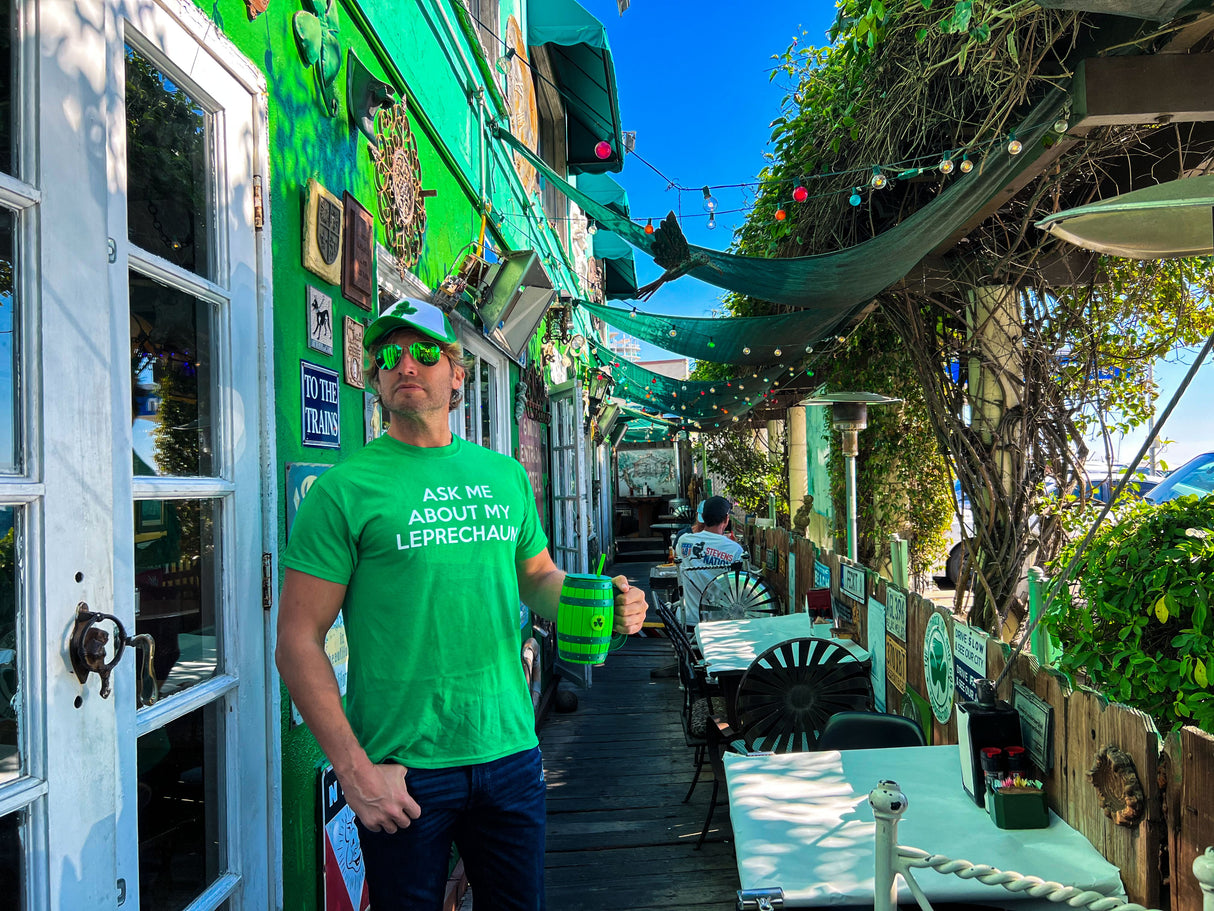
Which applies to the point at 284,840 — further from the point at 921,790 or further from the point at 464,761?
the point at 921,790

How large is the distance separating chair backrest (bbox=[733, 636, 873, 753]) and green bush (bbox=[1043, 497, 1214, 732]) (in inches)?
46.8

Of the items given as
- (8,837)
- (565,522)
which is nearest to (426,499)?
(8,837)

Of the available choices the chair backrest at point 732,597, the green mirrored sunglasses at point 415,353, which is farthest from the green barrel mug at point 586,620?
the chair backrest at point 732,597

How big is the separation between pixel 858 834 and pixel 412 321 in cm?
156

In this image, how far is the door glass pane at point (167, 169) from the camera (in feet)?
5.11

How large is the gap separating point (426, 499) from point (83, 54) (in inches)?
36.0

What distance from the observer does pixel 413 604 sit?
148 centimetres

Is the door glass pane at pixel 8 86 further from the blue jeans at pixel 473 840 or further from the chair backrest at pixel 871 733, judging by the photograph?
the chair backrest at pixel 871 733

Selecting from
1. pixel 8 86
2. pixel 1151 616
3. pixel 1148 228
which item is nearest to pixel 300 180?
pixel 8 86

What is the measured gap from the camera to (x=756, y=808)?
Result: 6.93 feet

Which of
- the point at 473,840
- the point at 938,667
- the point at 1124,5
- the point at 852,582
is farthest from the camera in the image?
the point at 852,582

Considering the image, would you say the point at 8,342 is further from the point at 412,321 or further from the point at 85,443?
the point at 412,321

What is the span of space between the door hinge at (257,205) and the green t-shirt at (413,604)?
743 millimetres

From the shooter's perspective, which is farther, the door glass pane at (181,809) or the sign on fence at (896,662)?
the sign on fence at (896,662)
